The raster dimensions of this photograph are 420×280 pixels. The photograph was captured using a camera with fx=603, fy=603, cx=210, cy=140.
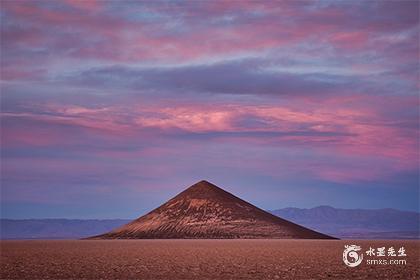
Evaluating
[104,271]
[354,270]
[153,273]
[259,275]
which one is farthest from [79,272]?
[354,270]

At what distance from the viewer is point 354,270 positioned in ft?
152

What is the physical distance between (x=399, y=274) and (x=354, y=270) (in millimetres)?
4419

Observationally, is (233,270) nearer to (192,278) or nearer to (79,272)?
(192,278)

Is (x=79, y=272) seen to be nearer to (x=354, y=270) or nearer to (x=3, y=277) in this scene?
(x=3, y=277)

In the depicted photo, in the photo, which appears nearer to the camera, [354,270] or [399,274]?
[399,274]

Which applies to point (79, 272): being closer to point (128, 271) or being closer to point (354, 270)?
point (128, 271)

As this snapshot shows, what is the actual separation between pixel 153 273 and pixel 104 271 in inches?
176

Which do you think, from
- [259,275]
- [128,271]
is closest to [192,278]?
[259,275]

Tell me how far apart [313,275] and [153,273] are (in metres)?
11.6

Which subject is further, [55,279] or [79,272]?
[79,272]

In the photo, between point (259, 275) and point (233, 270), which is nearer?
point (259, 275)

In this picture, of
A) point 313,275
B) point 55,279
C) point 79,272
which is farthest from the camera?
point 79,272

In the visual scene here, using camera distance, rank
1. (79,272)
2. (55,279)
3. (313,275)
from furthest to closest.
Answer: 1. (79,272)
2. (313,275)
3. (55,279)

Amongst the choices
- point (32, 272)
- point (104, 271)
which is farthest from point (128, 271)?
point (32, 272)
